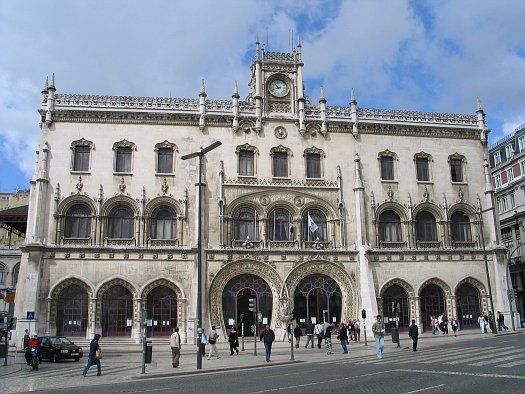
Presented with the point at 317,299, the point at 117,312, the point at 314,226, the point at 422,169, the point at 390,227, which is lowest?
the point at 117,312

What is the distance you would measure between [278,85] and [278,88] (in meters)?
0.27

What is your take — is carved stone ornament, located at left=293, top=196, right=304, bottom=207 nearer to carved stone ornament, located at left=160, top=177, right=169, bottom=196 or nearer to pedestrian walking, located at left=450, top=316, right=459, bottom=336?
carved stone ornament, located at left=160, top=177, right=169, bottom=196

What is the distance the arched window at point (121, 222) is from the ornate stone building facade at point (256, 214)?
0.10 m

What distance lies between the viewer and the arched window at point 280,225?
39.2m

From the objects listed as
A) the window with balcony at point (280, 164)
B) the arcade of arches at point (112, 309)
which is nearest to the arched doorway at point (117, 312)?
→ the arcade of arches at point (112, 309)

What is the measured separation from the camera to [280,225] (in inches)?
1554

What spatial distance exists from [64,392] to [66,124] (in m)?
26.4

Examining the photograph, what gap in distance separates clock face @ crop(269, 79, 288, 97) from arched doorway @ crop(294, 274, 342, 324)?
14.2 metres

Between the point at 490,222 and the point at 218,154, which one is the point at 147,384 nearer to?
the point at 218,154

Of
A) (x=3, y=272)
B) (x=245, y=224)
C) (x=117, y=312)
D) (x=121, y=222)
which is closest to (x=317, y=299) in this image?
(x=245, y=224)

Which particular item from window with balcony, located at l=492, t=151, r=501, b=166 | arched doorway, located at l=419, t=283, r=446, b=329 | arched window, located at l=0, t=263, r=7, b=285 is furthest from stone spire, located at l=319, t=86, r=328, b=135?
arched window, located at l=0, t=263, r=7, b=285

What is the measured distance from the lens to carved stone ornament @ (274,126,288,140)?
1607 inches

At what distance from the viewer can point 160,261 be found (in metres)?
36.9

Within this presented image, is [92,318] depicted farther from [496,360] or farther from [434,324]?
[496,360]
